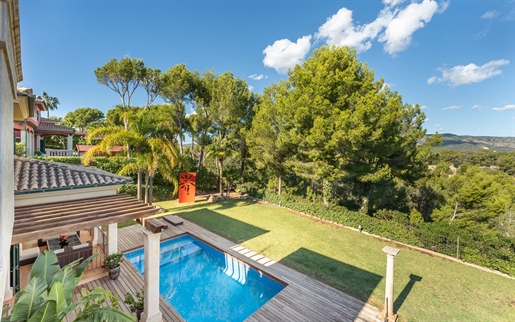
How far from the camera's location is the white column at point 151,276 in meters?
5.32

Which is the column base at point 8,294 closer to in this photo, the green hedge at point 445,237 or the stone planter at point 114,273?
the stone planter at point 114,273

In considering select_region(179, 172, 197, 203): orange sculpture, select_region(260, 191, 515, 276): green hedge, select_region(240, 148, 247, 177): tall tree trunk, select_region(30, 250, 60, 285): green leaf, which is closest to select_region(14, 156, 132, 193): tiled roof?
select_region(30, 250, 60, 285): green leaf

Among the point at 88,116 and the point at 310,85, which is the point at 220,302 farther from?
the point at 88,116

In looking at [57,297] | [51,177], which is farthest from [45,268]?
[51,177]

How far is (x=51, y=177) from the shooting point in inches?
246

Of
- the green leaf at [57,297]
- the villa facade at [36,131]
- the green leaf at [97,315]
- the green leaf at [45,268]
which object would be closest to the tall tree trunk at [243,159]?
the villa facade at [36,131]

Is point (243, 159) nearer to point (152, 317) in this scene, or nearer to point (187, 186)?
point (187, 186)

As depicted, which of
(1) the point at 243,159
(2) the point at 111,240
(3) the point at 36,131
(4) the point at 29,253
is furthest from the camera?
(1) the point at 243,159

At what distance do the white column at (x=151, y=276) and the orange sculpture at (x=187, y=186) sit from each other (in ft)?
40.6

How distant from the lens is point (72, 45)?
47.7 feet

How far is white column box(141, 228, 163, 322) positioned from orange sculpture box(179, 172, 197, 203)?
40.6 ft

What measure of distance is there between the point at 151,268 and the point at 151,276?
20cm

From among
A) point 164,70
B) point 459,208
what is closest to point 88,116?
point 164,70

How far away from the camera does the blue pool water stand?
6.93 metres
